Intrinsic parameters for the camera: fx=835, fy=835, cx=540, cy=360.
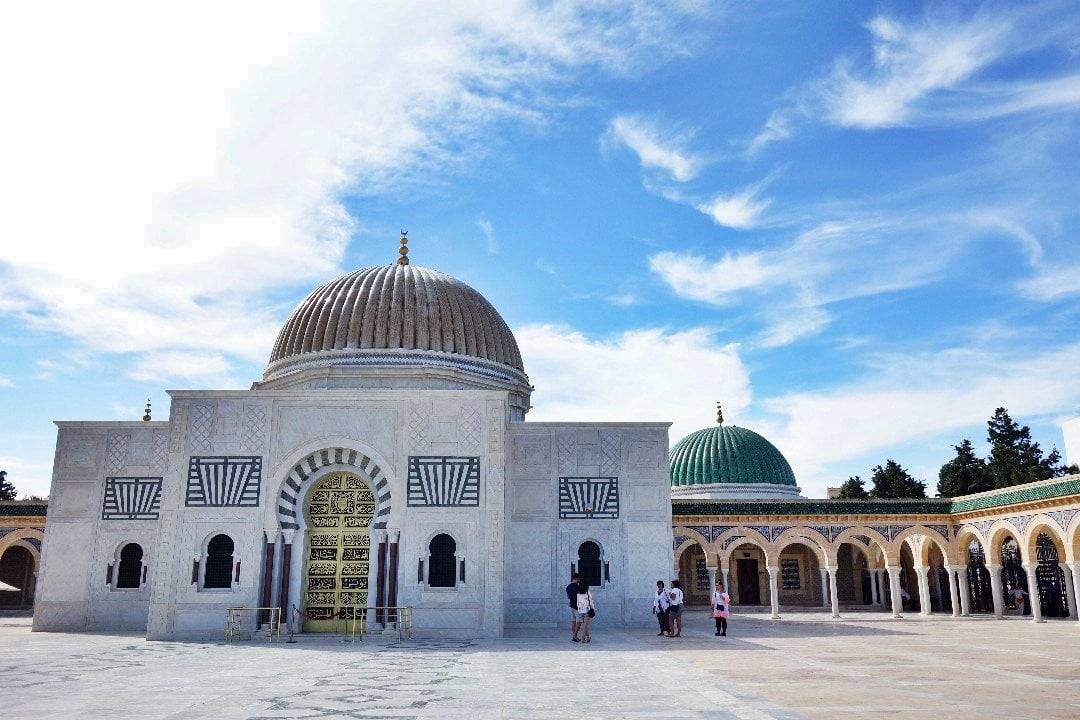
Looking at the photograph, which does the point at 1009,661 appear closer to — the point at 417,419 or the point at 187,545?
the point at 417,419

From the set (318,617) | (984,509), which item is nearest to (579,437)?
(318,617)

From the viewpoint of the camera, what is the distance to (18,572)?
973 inches

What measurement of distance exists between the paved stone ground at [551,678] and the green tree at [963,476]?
17.6m

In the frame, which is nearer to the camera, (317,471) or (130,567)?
(317,471)

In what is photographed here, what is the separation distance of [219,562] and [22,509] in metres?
10.6

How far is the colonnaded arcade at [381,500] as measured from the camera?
13023 millimetres

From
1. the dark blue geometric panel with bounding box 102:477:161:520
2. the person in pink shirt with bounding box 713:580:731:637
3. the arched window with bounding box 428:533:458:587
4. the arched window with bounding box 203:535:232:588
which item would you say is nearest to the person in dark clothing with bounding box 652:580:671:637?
the person in pink shirt with bounding box 713:580:731:637

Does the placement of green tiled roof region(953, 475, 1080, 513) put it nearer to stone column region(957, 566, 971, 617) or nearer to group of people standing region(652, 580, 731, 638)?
stone column region(957, 566, 971, 617)

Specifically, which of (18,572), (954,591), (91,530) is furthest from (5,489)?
(954,591)

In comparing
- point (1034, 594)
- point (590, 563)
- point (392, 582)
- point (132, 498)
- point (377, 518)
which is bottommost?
point (1034, 594)

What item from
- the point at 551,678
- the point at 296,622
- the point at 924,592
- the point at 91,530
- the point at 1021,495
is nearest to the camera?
the point at 551,678

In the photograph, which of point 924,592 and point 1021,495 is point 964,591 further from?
point 1021,495

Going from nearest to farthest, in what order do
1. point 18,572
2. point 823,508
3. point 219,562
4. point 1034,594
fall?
point 219,562, point 1034,594, point 823,508, point 18,572

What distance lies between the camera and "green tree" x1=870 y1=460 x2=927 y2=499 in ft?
99.0
